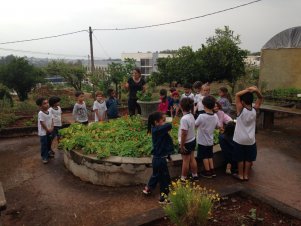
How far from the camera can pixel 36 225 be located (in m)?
4.46

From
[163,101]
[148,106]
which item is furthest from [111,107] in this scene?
[148,106]

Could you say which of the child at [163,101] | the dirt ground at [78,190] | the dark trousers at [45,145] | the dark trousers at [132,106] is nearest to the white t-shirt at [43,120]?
the dark trousers at [45,145]

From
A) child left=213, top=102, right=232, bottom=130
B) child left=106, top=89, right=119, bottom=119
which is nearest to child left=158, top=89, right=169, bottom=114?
child left=106, top=89, right=119, bottom=119

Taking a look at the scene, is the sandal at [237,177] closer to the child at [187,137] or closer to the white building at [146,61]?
the child at [187,137]

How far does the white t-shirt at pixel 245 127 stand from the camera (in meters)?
5.23

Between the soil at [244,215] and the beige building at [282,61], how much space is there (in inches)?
514

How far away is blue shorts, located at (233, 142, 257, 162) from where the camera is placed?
5.41m

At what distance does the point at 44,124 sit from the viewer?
6.95 meters

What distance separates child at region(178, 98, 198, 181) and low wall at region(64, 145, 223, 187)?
336 mm

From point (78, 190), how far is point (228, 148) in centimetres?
298

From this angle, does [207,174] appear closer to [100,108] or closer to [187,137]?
[187,137]

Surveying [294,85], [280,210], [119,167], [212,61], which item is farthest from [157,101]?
[212,61]

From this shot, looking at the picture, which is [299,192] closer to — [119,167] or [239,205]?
[239,205]

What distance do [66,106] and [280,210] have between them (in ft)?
39.3
